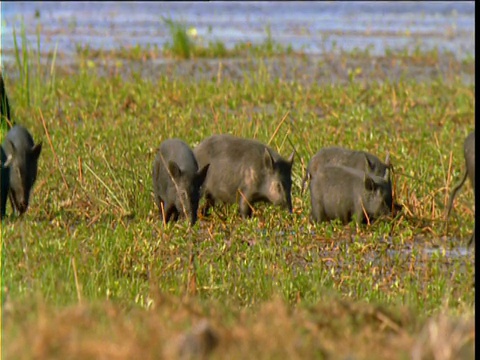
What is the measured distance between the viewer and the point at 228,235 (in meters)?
8.41

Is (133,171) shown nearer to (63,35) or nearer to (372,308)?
(372,308)

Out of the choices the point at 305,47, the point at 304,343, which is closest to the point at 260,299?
the point at 304,343

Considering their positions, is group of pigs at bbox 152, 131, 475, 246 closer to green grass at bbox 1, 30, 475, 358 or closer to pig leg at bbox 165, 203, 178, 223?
pig leg at bbox 165, 203, 178, 223

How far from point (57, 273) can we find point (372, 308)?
201 centimetres

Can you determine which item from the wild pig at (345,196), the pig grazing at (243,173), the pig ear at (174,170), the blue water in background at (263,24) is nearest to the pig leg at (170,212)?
the pig ear at (174,170)

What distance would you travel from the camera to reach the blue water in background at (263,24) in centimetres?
2175

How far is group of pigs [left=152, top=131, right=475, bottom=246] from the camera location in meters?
8.51

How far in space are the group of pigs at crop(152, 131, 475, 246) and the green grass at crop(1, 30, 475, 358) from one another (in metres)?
0.13

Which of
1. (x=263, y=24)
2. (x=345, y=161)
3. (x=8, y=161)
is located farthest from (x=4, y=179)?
(x=263, y=24)

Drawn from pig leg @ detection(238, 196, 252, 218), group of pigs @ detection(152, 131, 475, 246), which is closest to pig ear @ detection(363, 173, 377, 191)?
Answer: group of pigs @ detection(152, 131, 475, 246)

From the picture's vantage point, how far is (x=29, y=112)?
12.9 meters

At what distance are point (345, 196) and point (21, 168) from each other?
230 cm

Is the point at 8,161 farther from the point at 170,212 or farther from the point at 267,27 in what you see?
the point at 267,27

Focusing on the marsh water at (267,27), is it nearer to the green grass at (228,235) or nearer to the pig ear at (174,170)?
the green grass at (228,235)
